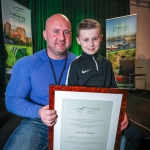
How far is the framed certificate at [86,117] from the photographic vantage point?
0.79m

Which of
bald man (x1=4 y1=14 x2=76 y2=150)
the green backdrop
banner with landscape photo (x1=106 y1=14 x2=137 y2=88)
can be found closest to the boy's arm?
bald man (x1=4 y1=14 x2=76 y2=150)

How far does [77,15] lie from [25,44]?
2.58 meters

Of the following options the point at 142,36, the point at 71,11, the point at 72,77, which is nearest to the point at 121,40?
the point at 142,36

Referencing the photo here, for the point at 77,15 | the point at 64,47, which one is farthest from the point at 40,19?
the point at 64,47

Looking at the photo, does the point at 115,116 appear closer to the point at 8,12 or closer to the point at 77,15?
the point at 8,12

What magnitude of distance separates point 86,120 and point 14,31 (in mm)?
3335

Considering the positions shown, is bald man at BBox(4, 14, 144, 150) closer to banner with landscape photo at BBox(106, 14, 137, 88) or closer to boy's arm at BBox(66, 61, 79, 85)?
boy's arm at BBox(66, 61, 79, 85)

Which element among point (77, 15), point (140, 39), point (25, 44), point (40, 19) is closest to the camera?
point (25, 44)

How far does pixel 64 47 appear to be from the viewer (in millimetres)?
1204

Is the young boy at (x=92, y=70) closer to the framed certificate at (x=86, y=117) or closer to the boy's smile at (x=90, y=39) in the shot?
the boy's smile at (x=90, y=39)

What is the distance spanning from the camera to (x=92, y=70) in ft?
3.60

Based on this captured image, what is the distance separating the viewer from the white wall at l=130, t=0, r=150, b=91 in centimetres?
616

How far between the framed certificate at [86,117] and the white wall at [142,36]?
583cm

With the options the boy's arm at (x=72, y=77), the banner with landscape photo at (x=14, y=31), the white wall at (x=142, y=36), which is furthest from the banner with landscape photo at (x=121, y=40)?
the boy's arm at (x=72, y=77)
